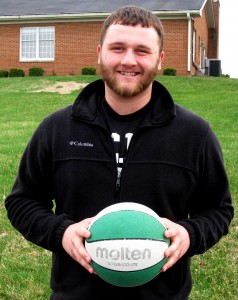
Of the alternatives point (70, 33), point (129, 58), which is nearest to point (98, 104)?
point (129, 58)

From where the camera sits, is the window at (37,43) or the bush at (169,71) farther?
the window at (37,43)

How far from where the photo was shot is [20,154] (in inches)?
424

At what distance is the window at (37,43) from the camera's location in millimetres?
32875

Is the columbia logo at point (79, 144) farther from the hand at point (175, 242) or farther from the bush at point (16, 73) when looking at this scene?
the bush at point (16, 73)

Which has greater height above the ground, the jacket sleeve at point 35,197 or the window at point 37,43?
the window at point 37,43

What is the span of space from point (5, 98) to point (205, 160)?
20368 millimetres

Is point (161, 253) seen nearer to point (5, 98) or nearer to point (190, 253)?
point (190, 253)

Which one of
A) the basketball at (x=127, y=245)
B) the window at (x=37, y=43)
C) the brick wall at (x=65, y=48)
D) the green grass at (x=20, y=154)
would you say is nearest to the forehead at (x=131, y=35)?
the basketball at (x=127, y=245)

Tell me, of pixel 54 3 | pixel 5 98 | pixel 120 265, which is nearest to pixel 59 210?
pixel 120 265

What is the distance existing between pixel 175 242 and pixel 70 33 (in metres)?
30.8

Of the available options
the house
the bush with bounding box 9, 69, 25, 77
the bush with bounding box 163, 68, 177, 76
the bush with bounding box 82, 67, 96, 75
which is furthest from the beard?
the bush with bounding box 9, 69, 25, 77

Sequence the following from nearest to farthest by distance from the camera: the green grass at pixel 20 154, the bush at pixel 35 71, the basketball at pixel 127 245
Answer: the basketball at pixel 127 245, the green grass at pixel 20 154, the bush at pixel 35 71

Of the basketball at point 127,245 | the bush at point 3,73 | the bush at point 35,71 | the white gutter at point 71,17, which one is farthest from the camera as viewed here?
the bush at point 3,73

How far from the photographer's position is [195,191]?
3.03 meters
